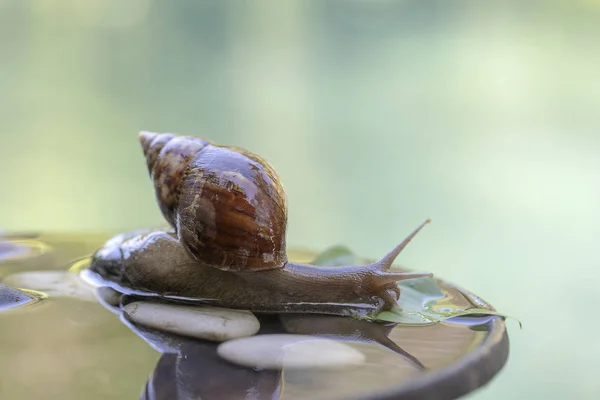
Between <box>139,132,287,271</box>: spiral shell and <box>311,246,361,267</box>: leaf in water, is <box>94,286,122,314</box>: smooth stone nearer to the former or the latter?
<box>139,132,287,271</box>: spiral shell

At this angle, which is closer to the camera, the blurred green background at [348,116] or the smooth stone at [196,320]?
the smooth stone at [196,320]

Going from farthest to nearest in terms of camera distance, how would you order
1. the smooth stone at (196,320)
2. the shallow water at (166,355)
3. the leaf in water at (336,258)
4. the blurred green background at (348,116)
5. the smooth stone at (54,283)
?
1. the blurred green background at (348,116)
2. the leaf in water at (336,258)
3. the smooth stone at (54,283)
4. the smooth stone at (196,320)
5. the shallow water at (166,355)

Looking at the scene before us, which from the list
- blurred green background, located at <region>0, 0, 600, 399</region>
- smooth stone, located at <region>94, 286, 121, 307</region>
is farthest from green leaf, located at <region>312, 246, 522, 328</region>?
blurred green background, located at <region>0, 0, 600, 399</region>

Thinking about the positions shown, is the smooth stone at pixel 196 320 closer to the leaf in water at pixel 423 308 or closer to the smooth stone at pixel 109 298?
the smooth stone at pixel 109 298

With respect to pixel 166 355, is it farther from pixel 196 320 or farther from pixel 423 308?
pixel 423 308

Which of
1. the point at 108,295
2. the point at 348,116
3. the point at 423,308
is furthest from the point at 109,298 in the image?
the point at 348,116

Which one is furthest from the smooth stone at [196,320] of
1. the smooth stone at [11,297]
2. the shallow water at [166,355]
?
Answer: the smooth stone at [11,297]
